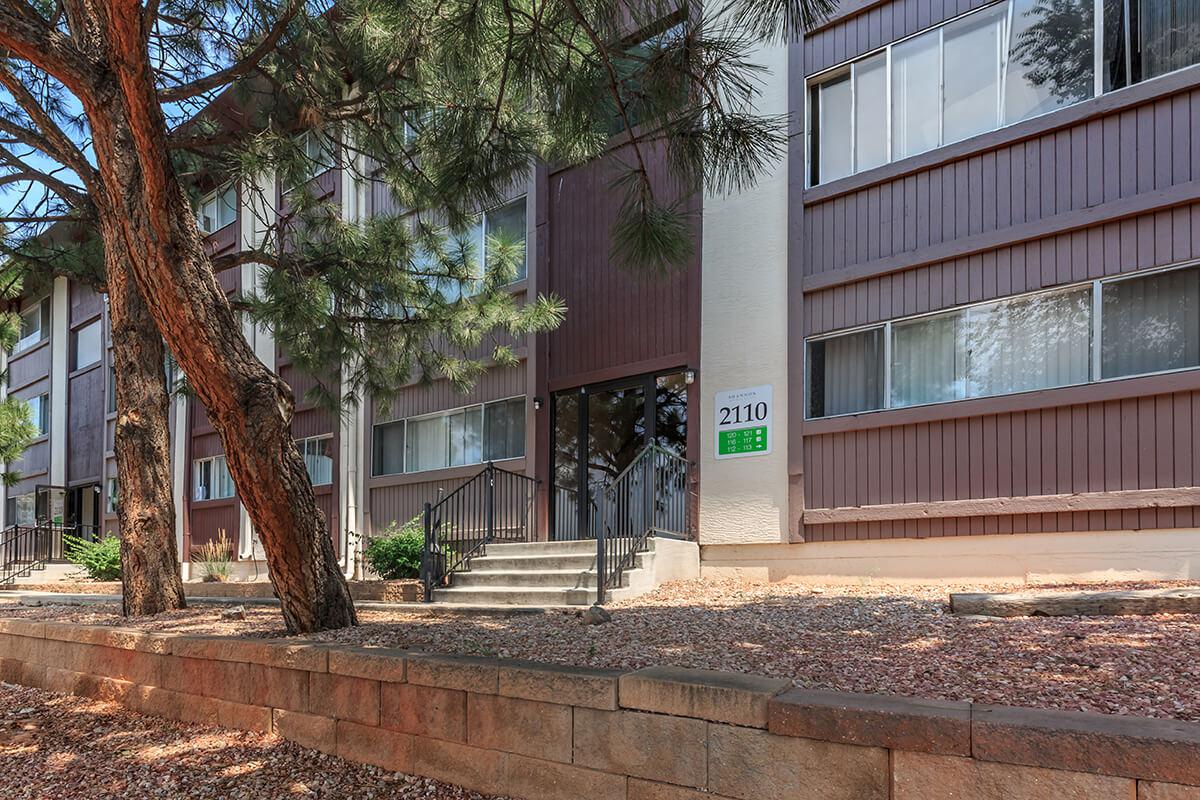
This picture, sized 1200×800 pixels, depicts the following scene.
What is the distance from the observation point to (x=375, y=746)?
14.9ft

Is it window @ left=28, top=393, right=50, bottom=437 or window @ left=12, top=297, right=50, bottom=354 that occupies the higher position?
window @ left=12, top=297, right=50, bottom=354

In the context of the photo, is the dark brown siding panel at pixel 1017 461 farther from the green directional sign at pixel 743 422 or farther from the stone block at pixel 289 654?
the stone block at pixel 289 654

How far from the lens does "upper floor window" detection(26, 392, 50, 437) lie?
24062 mm

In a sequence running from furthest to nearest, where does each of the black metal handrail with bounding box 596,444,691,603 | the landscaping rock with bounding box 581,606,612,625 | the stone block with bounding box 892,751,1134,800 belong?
1. the black metal handrail with bounding box 596,444,691,603
2. the landscaping rock with bounding box 581,606,612,625
3. the stone block with bounding box 892,751,1134,800

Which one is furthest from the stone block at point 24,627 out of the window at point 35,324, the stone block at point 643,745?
the window at point 35,324

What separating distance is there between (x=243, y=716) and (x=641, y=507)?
5.21m

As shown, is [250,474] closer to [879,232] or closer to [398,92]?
[398,92]

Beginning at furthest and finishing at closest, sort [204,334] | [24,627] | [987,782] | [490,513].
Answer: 1. [490,513]
2. [24,627]
3. [204,334]
4. [987,782]

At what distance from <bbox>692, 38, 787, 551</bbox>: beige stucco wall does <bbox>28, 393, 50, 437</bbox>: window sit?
69.7ft

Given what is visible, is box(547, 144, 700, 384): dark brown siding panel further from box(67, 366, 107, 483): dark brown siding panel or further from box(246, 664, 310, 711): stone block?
box(67, 366, 107, 483): dark brown siding panel

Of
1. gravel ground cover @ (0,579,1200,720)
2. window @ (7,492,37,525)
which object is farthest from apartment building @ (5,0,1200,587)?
window @ (7,492,37,525)

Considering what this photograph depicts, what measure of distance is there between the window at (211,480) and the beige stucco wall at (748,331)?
11.4 metres

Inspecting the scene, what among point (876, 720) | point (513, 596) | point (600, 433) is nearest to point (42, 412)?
point (600, 433)

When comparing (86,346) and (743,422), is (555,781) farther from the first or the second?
(86,346)
